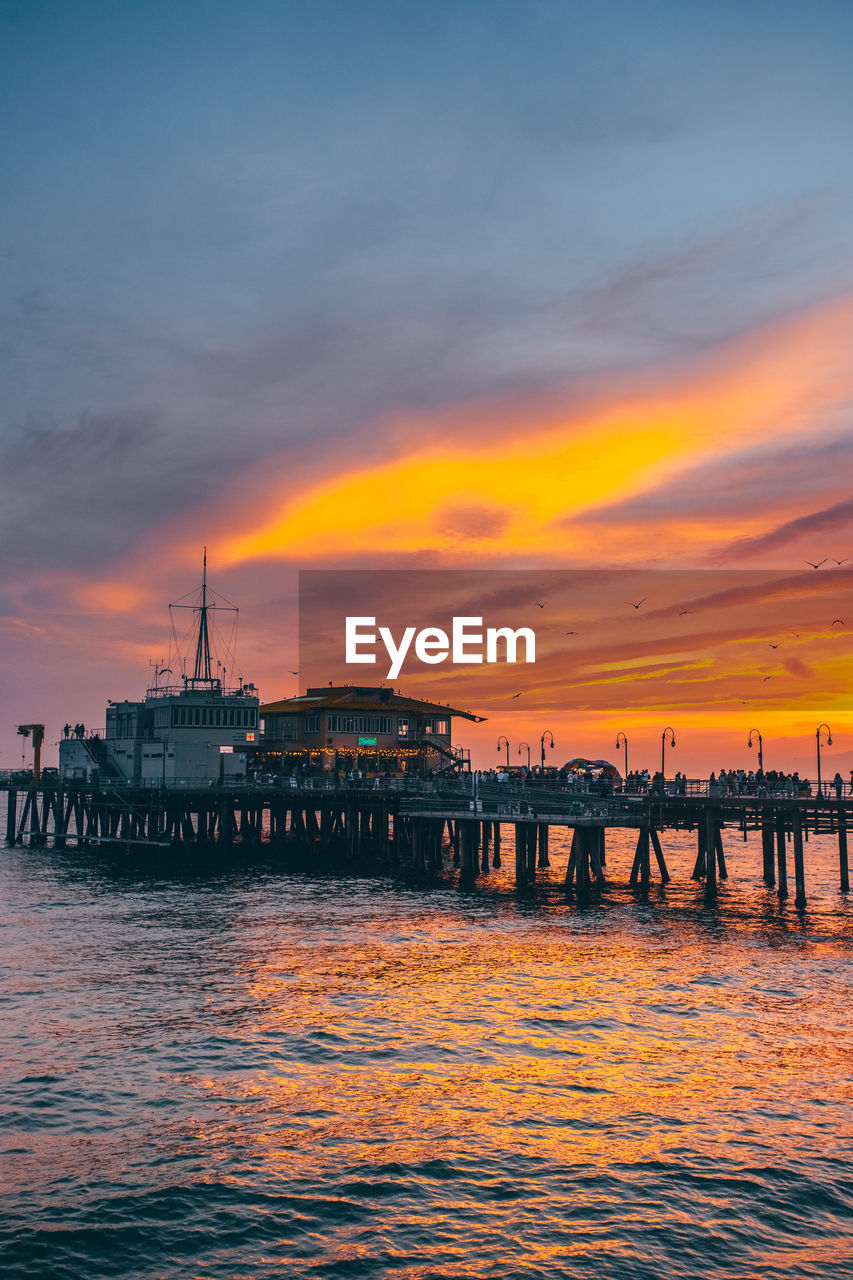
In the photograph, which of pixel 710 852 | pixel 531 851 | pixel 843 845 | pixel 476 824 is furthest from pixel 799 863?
pixel 476 824

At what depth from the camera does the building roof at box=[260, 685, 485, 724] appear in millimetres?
94812

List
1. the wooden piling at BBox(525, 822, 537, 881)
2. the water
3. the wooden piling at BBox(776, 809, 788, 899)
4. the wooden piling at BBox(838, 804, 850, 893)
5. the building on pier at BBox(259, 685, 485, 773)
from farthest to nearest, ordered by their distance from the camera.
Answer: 1. the building on pier at BBox(259, 685, 485, 773)
2. the wooden piling at BBox(525, 822, 537, 881)
3. the wooden piling at BBox(776, 809, 788, 899)
4. the wooden piling at BBox(838, 804, 850, 893)
5. the water

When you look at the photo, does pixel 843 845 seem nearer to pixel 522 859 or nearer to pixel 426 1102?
→ pixel 522 859

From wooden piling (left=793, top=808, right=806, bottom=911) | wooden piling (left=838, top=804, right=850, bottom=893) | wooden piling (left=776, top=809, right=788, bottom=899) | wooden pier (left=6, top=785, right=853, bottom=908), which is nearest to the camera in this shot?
wooden piling (left=793, top=808, right=806, bottom=911)

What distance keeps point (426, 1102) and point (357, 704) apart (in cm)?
7278

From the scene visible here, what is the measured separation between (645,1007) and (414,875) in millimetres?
34693

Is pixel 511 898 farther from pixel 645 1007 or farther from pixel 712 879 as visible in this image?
pixel 645 1007

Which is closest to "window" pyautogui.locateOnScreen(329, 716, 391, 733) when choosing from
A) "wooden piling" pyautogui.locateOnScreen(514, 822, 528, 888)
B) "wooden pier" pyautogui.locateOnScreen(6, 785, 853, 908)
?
"wooden pier" pyautogui.locateOnScreen(6, 785, 853, 908)

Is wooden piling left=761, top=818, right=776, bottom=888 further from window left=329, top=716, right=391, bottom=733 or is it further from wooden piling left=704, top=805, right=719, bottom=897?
window left=329, top=716, right=391, bottom=733

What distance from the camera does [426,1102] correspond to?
24.1 m

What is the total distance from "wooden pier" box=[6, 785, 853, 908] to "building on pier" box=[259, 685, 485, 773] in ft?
20.4

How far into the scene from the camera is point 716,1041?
2862cm

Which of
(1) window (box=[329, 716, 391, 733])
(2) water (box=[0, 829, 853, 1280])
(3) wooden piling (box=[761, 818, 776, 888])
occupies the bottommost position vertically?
(2) water (box=[0, 829, 853, 1280])

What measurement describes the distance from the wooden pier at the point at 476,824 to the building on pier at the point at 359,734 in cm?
621
